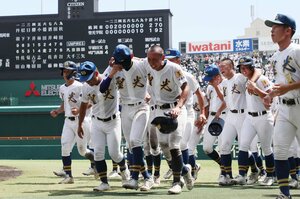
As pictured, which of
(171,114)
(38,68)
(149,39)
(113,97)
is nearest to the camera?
(171,114)

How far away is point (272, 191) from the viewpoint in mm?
9016

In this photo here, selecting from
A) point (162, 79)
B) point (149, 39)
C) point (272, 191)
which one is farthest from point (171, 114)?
point (149, 39)

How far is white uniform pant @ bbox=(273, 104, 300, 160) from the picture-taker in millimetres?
6863

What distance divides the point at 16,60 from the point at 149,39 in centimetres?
648

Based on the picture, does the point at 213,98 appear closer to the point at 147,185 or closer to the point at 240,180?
the point at 240,180

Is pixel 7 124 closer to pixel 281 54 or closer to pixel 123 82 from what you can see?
pixel 123 82

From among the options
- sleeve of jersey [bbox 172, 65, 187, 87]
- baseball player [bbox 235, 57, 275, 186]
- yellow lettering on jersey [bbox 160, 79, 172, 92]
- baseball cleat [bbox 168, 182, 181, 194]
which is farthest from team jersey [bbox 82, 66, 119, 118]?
baseball player [bbox 235, 57, 275, 186]

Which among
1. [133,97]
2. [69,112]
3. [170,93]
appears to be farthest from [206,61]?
[170,93]

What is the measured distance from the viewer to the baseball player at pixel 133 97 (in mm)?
8789

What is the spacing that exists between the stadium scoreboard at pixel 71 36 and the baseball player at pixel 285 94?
18.4 m

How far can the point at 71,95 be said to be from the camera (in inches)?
476

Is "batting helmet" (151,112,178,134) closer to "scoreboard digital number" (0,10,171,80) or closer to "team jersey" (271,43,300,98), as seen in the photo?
"team jersey" (271,43,300,98)

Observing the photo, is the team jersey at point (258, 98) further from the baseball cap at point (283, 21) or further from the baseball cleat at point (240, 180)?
the baseball cap at point (283, 21)

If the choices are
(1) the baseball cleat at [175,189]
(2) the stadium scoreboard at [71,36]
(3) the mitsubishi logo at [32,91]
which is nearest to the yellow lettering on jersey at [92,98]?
(1) the baseball cleat at [175,189]
